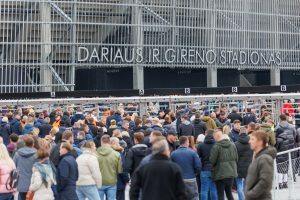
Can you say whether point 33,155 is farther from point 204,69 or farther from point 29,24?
point 204,69

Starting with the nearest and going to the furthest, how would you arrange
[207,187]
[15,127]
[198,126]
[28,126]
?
1. [207,187]
2. [28,126]
3. [198,126]
4. [15,127]

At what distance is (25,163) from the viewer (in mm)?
16688

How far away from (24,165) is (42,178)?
1.26 metres

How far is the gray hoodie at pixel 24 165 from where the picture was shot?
1664cm

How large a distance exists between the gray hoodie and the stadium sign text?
3246cm

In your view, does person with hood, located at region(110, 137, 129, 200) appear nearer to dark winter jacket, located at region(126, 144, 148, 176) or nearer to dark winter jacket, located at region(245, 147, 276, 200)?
dark winter jacket, located at region(126, 144, 148, 176)

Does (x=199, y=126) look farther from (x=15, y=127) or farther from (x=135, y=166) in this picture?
(x=135, y=166)

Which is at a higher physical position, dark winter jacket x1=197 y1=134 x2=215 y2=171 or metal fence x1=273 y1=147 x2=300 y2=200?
dark winter jacket x1=197 y1=134 x2=215 y2=171

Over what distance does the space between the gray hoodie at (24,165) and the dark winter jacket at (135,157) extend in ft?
6.05

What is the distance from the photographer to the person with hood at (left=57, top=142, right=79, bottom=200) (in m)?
15.9

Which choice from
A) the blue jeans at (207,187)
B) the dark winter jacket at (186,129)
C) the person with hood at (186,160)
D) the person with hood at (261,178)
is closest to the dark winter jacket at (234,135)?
the blue jeans at (207,187)

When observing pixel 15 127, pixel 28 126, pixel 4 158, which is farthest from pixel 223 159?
pixel 15 127

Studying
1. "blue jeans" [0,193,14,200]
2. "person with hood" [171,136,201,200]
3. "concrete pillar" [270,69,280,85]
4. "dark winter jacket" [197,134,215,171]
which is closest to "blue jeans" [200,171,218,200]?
"dark winter jacket" [197,134,215,171]

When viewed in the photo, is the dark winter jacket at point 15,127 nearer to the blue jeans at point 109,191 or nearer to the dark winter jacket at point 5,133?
the dark winter jacket at point 5,133
